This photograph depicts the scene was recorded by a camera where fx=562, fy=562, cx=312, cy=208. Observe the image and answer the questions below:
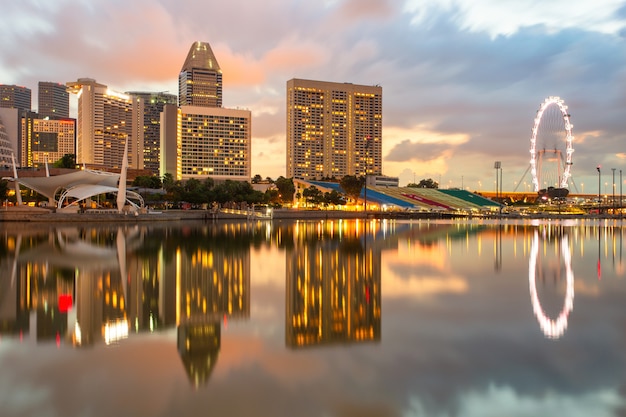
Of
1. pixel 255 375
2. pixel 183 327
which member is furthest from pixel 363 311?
pixel 255 375

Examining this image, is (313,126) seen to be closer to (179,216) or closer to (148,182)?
(148,182)

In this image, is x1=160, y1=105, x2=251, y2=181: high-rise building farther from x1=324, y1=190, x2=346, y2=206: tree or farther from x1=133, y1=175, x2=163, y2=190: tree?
x1=324, y1=190, x2=346, y2=206: tree

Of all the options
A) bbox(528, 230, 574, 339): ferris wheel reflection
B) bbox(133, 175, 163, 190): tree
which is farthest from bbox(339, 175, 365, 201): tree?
bbox(528, 230, 574, 339): ferris wheel reflection

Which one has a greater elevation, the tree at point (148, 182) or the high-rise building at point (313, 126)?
the high-rise building at point (313, 126)

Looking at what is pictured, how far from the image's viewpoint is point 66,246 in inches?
1114

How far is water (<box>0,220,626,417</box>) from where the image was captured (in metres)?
6.72

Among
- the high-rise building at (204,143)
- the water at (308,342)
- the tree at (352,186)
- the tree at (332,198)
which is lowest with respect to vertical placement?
the water at (308,342)

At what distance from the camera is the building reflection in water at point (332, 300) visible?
10.0 meters

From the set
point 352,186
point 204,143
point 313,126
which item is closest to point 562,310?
point 352,186

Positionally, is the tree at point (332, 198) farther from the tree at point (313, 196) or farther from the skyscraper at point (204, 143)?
the skyscraper at point (204, 143)

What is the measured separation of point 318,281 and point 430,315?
4985 millimetres

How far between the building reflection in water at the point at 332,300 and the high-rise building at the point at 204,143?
509 ft

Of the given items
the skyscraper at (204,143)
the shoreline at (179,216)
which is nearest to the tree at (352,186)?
the shoreline at (179,216)

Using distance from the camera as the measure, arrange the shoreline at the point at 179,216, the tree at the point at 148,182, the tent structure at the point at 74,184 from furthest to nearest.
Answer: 1. the tree at the point at 148,182
2. the tent structure at the point at 74,184
3. the shoreline at the point at 179,216
